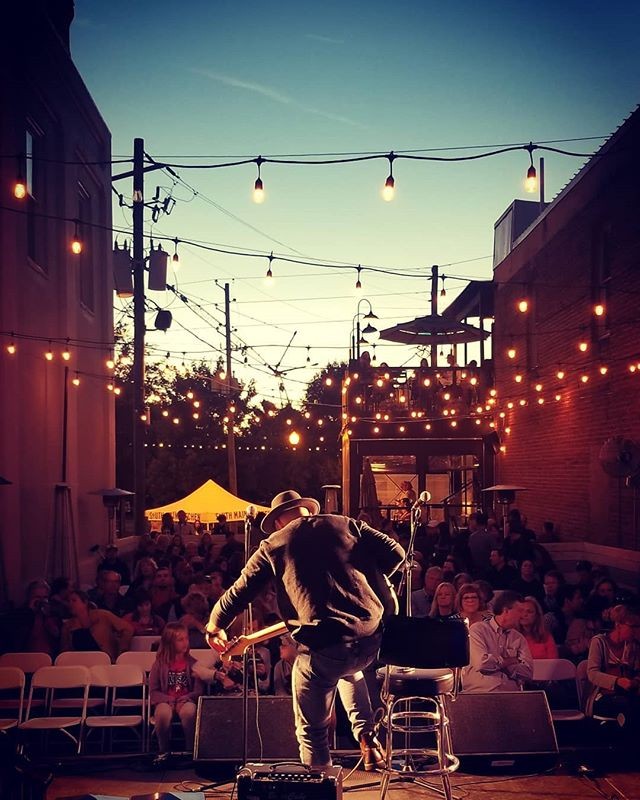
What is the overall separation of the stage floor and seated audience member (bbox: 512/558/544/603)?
14.7 ft

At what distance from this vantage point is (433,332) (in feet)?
74.1

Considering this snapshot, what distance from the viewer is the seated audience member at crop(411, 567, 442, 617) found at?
10445mm

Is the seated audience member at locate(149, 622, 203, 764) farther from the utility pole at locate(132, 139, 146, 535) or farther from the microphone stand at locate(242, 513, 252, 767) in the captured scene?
the utility pole at locate(132, 139, 146, 535)

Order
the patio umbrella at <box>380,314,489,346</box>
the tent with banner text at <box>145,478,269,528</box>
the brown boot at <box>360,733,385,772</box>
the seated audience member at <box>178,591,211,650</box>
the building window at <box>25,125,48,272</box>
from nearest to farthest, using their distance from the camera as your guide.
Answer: the brown boot at <box>360,733,385,772</box> → the seated audience member at <box>178,591,211,650</box> → the building window at <box>25,125,48,272</box> → the patio umbrella at <box>380,314,489,346</box> → the tent with banner text at <box>145,478,269,528</box>

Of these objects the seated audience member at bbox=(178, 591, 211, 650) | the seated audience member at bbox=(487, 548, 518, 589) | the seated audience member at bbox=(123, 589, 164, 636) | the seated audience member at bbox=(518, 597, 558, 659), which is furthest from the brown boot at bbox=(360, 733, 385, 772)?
the seated audience member at bbox=(487, 548, 518, 589)

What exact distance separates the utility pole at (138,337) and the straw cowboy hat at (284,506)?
1229cm

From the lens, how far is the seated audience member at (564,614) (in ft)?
33.3

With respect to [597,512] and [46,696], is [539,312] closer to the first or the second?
[597,512]

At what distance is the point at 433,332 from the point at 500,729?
16165 mm

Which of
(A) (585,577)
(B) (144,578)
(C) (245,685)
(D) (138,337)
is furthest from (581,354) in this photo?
(C) (245,685)

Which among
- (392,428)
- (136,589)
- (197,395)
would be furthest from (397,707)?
(197,395)

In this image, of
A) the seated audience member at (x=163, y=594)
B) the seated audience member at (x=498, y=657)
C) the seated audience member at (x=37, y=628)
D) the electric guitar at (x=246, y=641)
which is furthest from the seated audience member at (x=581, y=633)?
the seated audience member at (x=37, y=628)

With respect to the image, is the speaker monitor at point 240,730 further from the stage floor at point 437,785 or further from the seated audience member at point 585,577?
the seated audience member at point 585,577

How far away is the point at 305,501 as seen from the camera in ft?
20.0
